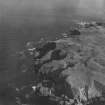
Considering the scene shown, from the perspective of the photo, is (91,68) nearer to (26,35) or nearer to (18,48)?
(18,48)

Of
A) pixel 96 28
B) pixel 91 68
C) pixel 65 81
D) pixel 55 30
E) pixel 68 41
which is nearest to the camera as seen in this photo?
pixel 65 81

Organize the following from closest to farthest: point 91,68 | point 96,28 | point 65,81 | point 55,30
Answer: point 65,81 < point 91,68 < point 96,28 < point 55,30

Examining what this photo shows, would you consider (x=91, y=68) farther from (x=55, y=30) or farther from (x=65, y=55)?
(x=55, y=30)

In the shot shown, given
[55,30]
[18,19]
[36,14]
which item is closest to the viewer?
[55,30]

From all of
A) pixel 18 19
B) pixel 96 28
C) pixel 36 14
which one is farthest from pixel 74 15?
pixel 96 28

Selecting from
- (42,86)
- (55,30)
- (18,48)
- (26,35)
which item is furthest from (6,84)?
(55,30)

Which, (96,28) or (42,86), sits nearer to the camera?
(42,86)

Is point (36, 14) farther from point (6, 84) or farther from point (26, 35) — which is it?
point (6, 84)

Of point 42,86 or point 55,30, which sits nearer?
point 42,86

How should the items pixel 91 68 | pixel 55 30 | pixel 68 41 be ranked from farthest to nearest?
pixel 55 30
pixel 68 41
pixel 91 68
